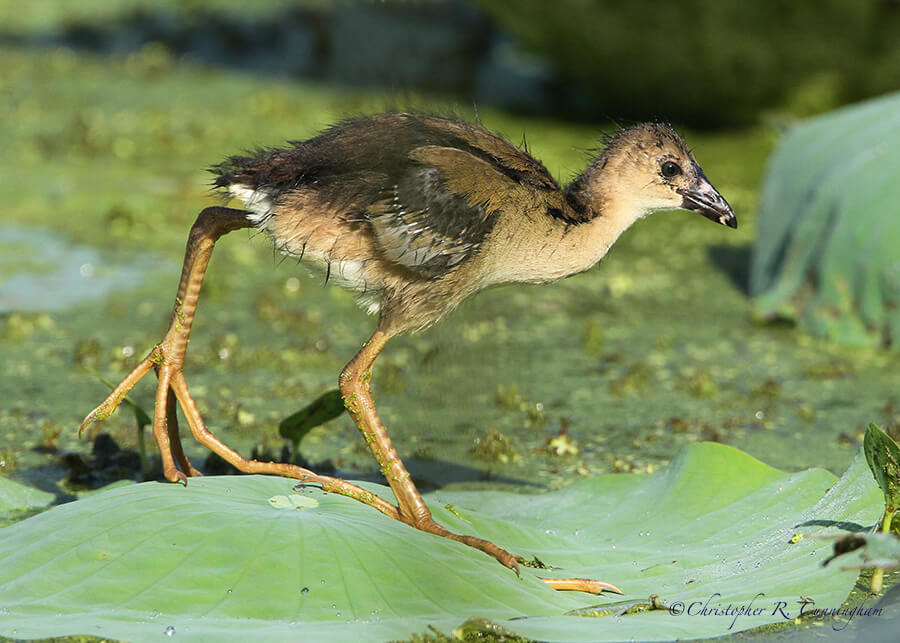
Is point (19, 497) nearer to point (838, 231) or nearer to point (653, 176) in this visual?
point (653, 176)

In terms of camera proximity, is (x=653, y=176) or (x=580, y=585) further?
(x=653, y=176)

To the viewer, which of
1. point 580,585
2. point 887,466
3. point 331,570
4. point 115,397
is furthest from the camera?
point 115,397

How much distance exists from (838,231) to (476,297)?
69.7 inches

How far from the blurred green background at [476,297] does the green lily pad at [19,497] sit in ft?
1.10

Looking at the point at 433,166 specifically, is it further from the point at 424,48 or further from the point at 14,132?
the point at 424,48

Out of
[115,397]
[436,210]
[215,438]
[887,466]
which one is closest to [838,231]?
[887,466]

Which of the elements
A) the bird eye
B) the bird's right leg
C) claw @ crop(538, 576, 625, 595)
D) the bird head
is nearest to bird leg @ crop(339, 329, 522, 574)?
claw @ crop(538, 576, 625, 595)

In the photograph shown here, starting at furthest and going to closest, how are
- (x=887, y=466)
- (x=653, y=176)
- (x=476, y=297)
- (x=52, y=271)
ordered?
(x=52, y=271)
(x=476, y=297)
(x=653, y=176)
(x=887, y=466)

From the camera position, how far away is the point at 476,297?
637 cm

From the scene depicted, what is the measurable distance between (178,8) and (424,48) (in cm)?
359

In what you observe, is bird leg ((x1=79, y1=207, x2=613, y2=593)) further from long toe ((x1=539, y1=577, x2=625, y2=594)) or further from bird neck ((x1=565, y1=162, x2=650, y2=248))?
bird neck ((x1=565, y1=162, x2=650, y2=248))

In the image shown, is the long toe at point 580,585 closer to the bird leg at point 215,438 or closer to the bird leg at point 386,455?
the bird leg at point 215,438

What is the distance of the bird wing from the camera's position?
3287 millimetres

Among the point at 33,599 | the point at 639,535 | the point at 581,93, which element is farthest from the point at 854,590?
the point at 581,93
